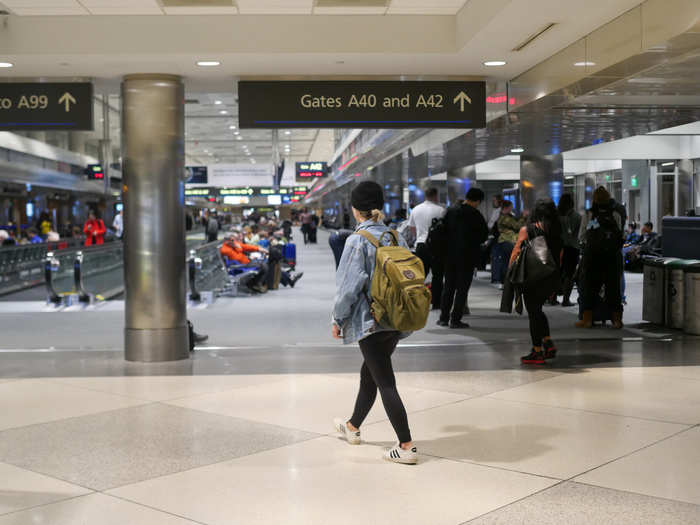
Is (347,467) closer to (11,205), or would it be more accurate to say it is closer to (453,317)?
(453,317)

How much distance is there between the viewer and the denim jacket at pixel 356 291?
5348 mm

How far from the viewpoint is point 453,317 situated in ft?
39.1

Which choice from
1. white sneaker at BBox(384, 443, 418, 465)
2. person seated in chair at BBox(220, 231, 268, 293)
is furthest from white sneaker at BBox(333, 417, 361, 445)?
person seated in chair at BBox(220, 231, 268, 293)

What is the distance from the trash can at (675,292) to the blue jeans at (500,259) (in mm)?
5434

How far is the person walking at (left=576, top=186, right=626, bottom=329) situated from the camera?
11.6 metres

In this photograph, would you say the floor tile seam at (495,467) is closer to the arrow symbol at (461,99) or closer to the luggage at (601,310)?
the arrow symbol at (461,99)

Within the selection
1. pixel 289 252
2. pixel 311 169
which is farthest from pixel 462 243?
pixel 311 169

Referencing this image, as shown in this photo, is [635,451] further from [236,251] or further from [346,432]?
[236,251]

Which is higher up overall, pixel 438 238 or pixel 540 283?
pixel 438 238

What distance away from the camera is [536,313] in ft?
29.5

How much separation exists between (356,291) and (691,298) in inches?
289

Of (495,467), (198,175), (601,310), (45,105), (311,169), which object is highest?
(311,169)

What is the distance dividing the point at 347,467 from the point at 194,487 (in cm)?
99

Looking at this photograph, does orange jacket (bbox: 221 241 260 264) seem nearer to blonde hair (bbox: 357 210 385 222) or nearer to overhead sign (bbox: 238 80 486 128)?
overhead sign (bbox: 238 80 486 128)
